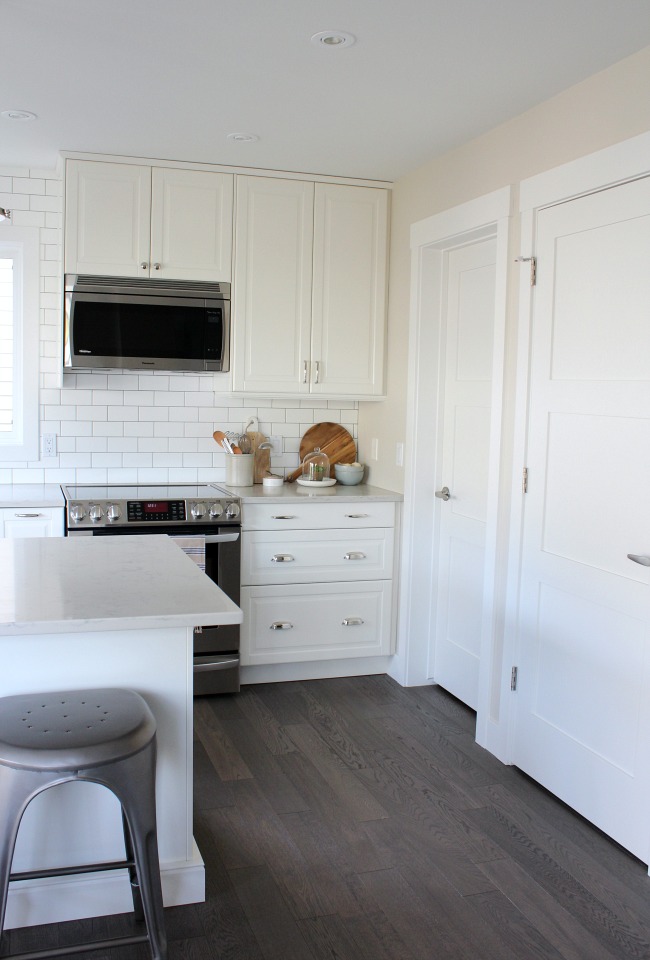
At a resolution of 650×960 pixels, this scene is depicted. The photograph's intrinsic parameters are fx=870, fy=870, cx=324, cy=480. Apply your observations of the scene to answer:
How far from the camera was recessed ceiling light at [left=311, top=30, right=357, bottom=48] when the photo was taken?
8.72 ft

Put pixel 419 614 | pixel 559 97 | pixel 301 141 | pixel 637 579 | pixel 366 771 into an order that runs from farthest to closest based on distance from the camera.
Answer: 1. pixel 419 614
2. pixel 301 141
3. pixel 366 771
4. pixel 559 97
5. pixel 637 579

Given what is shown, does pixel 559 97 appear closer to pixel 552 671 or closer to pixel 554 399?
pixel 554 399

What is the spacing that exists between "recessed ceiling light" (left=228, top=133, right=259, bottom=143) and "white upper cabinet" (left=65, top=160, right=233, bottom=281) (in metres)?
A: 0.44

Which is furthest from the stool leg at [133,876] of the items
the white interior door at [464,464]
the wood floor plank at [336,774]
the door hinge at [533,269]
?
the door hinge at [533,269]

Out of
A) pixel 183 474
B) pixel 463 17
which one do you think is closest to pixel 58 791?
pixel 463 17

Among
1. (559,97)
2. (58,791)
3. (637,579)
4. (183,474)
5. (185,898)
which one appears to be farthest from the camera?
(183,474)

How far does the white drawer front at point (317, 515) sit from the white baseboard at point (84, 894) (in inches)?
77.4

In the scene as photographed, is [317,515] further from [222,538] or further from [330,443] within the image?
[330,443]

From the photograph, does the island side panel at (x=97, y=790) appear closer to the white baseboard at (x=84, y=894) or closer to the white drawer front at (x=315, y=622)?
the white baseboard at (x=84, y=894)

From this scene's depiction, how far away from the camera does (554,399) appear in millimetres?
3119

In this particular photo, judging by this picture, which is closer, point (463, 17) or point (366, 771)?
point (463, 17)

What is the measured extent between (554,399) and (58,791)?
6.76 ft

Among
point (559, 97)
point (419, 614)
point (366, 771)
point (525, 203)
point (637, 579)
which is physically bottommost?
point (366, 771)

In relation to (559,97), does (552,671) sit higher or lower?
lower
